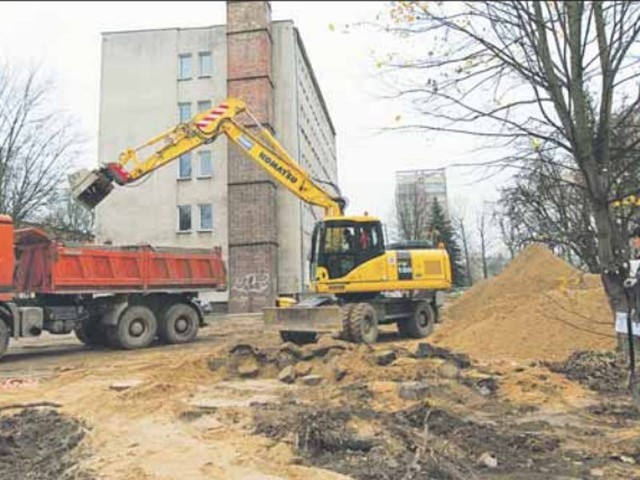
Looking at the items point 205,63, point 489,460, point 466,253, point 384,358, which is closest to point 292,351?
point 384,358

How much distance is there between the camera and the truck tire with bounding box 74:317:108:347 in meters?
17.6

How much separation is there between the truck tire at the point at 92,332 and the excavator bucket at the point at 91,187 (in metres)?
3.00

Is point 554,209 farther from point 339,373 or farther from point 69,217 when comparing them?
point 69,217

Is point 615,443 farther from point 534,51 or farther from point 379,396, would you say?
point 534,51

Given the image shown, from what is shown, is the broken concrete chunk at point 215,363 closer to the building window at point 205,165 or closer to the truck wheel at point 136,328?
the truck wheel at point 136,328

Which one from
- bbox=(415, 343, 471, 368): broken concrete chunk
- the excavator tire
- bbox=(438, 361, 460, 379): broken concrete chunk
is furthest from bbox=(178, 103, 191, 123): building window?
bbox=(438, 361, 460, 379): broken concrete chunk

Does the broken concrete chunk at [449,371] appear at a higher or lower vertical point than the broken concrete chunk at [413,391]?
higher

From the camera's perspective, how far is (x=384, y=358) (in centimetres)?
1175

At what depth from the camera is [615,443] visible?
6656mm

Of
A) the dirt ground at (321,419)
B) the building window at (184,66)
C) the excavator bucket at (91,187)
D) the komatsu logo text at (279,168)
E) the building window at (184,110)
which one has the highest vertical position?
the building window at (184,66)

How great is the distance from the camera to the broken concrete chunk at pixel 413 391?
349 inches

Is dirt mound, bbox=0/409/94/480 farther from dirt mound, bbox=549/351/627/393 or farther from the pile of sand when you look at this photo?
the pile of sand

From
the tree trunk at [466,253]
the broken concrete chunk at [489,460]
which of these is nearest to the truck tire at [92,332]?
the broken concrete chunk at [489,460]

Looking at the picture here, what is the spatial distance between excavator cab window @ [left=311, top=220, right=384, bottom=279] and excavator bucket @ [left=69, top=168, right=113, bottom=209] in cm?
553
